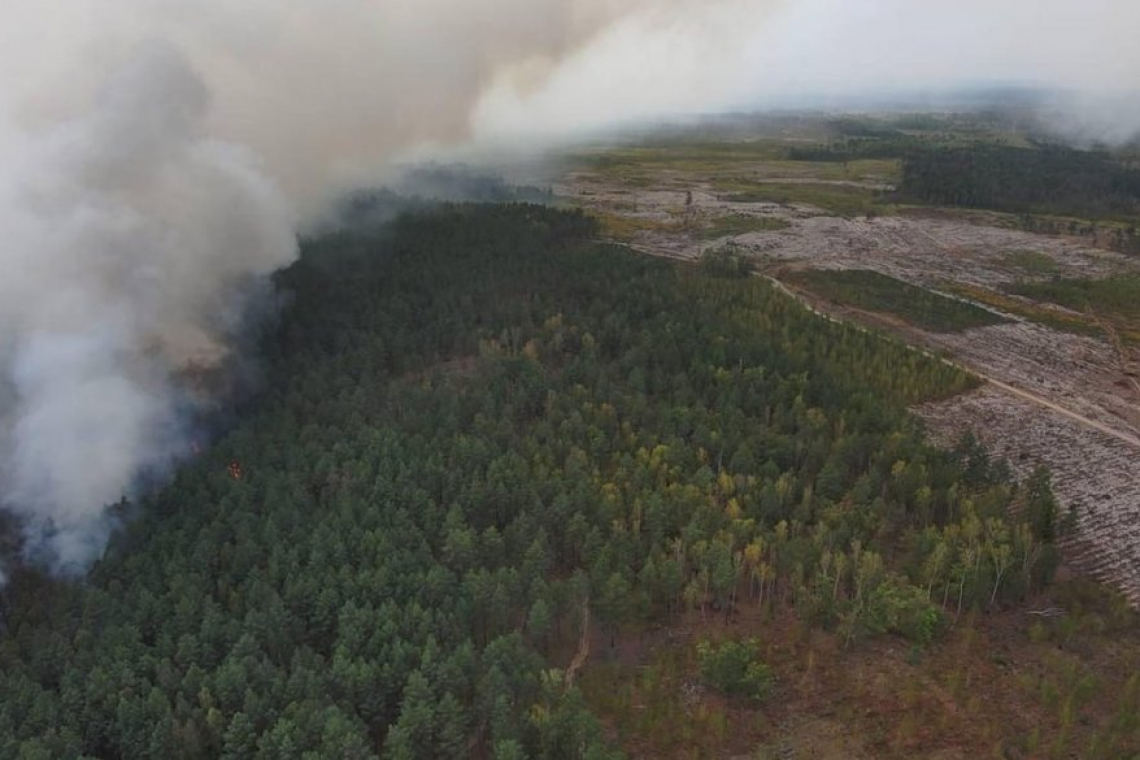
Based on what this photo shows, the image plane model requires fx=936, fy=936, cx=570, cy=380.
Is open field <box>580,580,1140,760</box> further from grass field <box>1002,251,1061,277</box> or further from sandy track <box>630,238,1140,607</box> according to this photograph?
grass field <box>1002,251,1061,277</box>

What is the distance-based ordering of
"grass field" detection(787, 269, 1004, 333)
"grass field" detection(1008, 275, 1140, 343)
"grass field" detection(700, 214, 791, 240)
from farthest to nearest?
1. "grass field" detection(700, 214, 791, 240)
2. "grass field" detection(1008, 275, 1140, 343)
3. "grass field" detection(787, 269, 1004, 333)

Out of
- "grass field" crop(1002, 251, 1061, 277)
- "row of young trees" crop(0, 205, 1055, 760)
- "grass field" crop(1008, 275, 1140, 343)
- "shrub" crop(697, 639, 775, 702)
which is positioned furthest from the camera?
"grass field" crop(1002, 251, 1061, 277)

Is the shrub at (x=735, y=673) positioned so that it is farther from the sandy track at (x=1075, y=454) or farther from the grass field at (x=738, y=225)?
the grass field at (x=738, y=225)

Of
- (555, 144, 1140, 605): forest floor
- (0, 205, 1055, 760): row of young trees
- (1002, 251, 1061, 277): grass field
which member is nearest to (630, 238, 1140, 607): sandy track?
(555, 144, 1140, 605): forest floor

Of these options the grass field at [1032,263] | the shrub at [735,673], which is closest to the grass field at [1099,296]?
the grass field at [1032,263]

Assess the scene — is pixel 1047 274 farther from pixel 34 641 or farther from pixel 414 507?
pixel 34 641

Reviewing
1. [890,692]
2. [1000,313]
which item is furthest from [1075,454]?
[1000,313]
